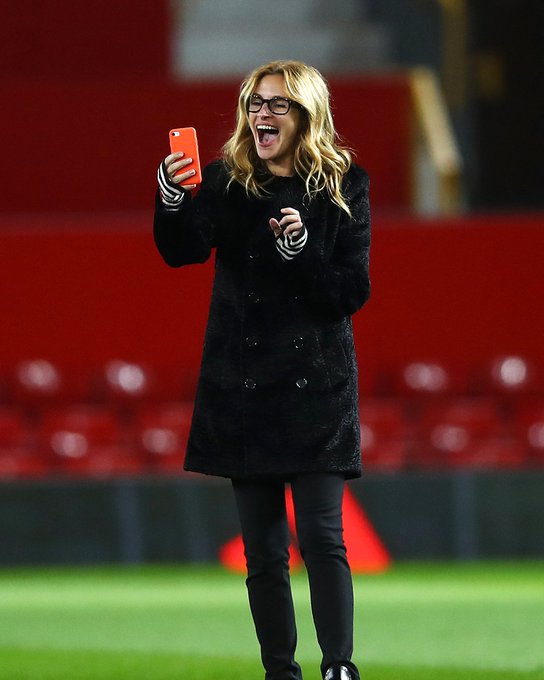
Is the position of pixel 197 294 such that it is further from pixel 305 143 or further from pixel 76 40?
pixel 305 143

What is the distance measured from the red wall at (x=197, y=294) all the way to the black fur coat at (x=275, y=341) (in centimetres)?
671

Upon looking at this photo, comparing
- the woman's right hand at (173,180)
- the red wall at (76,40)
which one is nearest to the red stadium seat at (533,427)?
the red wall at (76,40)

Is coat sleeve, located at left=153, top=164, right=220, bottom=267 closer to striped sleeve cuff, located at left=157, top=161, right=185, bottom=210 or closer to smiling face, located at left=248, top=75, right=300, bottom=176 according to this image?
striped sleeve cuff, located at left=157, top=161, right=185, bottom=210

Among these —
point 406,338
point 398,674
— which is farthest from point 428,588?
point 406,338

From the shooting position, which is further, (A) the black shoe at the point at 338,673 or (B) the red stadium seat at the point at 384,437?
(B) the red stadium seat at the point at 384,437

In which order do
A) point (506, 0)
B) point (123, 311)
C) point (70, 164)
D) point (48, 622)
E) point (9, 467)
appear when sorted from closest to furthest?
point (48, 622), point (9, 467), point (123, 311), point (70, 164), point (506, 0)

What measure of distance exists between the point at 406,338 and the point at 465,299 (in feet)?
1.52

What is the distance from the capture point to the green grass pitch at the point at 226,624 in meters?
5.04

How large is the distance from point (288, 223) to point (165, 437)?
20.7ft

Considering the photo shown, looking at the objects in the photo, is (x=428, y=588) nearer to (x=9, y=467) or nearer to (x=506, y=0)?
(x=9, y=467)

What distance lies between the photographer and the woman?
4020 mm

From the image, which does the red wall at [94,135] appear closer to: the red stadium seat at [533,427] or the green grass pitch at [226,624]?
the red stadium seat at [533,427]

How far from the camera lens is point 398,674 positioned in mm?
4789

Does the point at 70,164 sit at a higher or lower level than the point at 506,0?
lower
